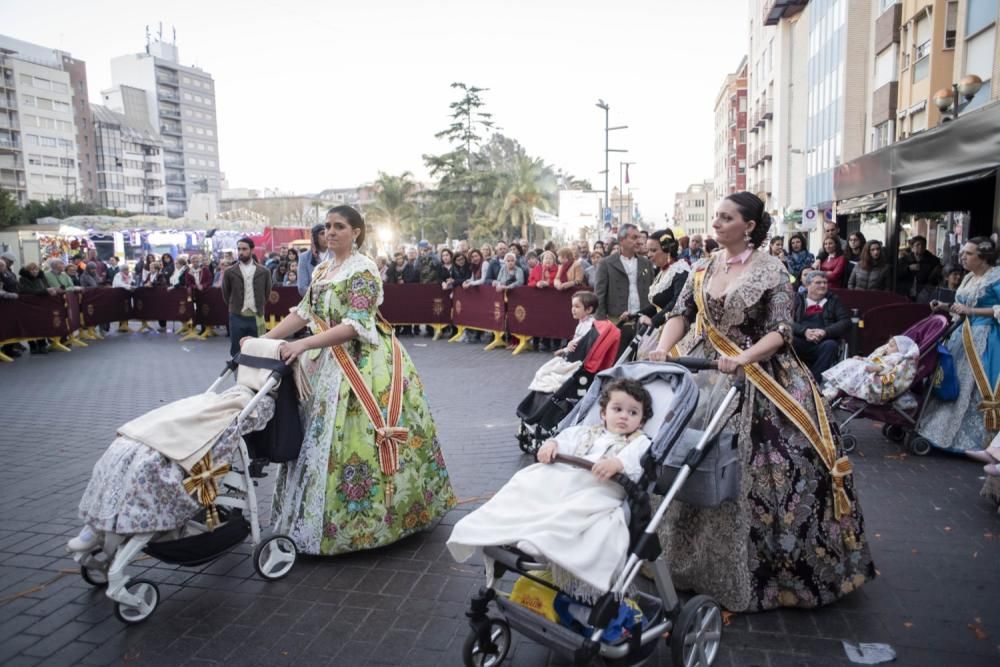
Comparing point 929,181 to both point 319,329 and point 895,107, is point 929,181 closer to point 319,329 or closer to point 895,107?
point 319,329

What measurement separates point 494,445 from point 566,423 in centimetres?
341

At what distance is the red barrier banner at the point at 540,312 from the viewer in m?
12.7

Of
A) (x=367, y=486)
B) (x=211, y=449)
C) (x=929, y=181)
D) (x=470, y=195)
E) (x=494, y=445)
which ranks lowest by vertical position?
(x=494, y=445)

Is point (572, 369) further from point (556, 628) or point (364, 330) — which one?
point (556, 628)

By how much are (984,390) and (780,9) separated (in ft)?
150

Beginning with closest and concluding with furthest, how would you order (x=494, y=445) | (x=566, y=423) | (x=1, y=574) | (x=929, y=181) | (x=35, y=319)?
(x=566, y=423) → (x=1, y=574) → (x=494, y=445) → (x=929, y=181) → (x=35, y=319)

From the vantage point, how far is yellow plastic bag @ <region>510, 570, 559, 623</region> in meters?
2.87

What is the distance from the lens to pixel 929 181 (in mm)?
8531

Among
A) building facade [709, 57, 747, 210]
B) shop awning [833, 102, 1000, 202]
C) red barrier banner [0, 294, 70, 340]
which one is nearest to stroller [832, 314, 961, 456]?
shop awning [833, 102, 1000, 202]

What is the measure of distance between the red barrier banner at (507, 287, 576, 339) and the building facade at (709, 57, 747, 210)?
1827 inches

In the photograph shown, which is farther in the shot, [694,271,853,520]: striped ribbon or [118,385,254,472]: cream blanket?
[694,271,853,520]: striped ribbon

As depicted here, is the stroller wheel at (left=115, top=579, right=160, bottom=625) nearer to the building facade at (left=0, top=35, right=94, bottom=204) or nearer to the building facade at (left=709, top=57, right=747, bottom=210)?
the building facade at (left=709, top=57, right=747, bottom=210)

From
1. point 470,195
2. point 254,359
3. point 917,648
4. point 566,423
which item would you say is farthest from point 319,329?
point 470,195

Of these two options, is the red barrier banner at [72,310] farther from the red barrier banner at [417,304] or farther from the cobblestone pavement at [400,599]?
the cobblestone pavement at [400,599]
